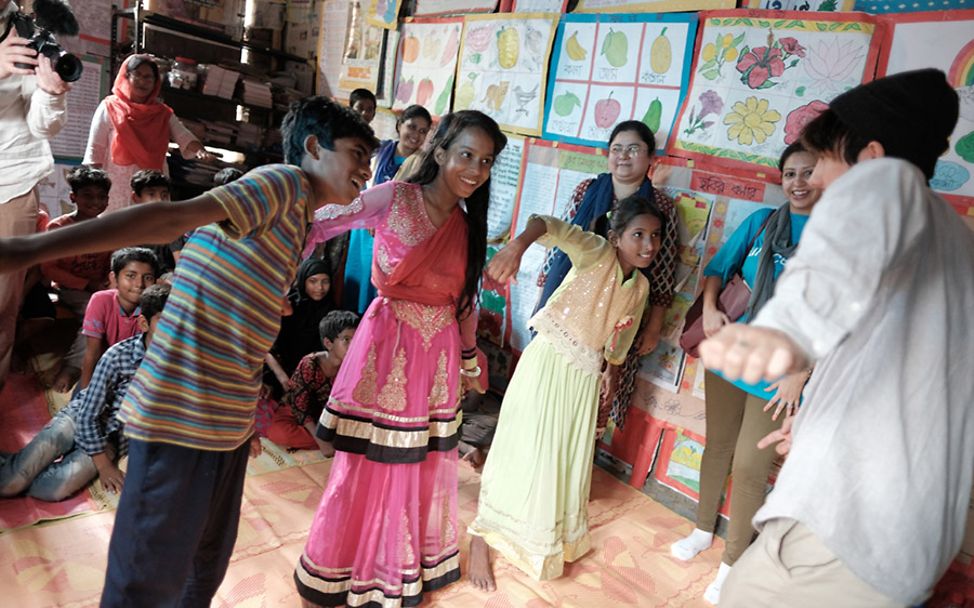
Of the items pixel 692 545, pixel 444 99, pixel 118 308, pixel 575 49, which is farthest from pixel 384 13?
pixel 692 545

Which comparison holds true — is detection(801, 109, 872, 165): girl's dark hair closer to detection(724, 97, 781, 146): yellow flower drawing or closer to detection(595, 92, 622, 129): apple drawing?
detection(724, 97, 781, 146): yellow flower drawing

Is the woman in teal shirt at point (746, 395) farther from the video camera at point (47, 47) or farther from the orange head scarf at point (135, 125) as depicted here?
the orange head scarf at point (135, 125)

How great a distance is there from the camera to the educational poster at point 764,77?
90.4 inches

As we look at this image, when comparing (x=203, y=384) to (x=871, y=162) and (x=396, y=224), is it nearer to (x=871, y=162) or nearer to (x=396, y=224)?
(x=396, y=224)

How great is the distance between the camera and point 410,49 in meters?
4.27

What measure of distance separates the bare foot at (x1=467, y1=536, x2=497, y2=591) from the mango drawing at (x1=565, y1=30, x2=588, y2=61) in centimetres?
244

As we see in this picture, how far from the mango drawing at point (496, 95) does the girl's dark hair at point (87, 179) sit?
7.11ft

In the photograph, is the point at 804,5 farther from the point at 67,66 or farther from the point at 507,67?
the point at 67,66

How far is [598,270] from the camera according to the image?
6.82ft

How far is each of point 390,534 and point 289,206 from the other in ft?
3.75

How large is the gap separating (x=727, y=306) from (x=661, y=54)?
4.28 ft

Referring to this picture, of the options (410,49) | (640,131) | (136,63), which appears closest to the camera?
(640,131)

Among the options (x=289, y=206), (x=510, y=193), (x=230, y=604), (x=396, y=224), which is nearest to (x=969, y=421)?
(x=289, y=206)

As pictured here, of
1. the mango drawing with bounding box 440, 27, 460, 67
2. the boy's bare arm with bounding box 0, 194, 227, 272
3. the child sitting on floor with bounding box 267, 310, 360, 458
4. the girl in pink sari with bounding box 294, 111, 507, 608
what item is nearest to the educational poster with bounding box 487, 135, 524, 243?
the mango drawing with bounding box 440, 27, 460, 67
